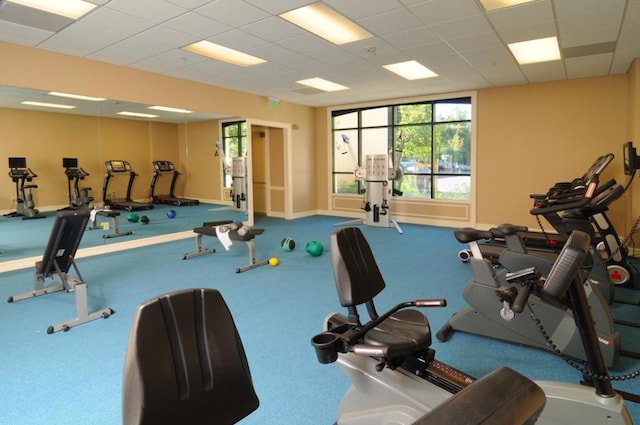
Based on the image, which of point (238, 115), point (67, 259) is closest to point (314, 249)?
point (67, 259)

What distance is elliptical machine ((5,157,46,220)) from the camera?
5254 millimetres

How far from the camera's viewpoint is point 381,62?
5531 millimetres

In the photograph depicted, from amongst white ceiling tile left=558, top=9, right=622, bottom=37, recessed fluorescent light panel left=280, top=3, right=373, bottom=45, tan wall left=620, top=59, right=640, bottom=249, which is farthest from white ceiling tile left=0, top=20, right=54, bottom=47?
tan wall left=620, top=59, right=640, bottom=249

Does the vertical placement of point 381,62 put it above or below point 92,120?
above

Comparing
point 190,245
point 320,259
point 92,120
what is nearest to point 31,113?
point 92,120

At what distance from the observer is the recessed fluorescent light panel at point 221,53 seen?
16.2 feet

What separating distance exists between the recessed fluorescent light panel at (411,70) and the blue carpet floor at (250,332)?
2725mm

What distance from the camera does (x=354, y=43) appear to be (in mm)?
4695

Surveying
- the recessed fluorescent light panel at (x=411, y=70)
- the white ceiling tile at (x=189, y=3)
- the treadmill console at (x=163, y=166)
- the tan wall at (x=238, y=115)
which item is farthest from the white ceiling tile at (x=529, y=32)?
the treadmill console at (x=163, y=166)

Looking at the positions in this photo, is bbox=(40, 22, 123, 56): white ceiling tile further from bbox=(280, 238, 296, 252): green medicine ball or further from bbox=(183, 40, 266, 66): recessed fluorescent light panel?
bbox=(280, 238, 296, 252): green medicine ball

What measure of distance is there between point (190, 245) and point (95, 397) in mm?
4224

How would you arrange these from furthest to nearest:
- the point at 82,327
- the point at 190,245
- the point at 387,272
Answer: the point at 190,245 → the point at 387,272 → the point at 82,327

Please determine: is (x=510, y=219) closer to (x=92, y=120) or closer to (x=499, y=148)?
(x=499, y=148)

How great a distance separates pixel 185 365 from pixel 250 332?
198 centimetres
